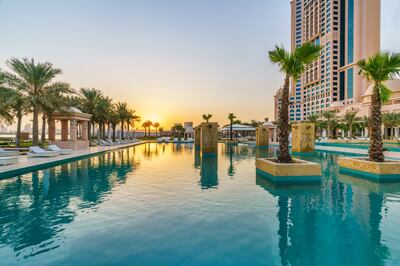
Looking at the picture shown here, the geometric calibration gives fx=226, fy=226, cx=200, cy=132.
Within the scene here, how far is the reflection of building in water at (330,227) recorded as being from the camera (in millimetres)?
3527

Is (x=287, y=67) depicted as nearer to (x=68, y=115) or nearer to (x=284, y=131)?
(x=284, y=131)

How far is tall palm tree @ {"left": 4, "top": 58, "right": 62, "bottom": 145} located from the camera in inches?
725

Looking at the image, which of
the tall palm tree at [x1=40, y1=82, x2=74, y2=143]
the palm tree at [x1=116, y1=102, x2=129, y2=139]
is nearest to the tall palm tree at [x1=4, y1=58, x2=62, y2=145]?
the tall palm tree at [x1=40, y1=82, x2=74, y2=143]

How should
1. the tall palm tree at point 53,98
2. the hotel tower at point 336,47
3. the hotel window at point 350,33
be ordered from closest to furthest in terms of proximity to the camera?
the tall palm tree at point 53,98 < the hotel tower at point 336,47 < the hotel window at point 350,33

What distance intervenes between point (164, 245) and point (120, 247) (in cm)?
74

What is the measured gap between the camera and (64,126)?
2289 centimetres

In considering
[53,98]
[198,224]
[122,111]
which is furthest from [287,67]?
[122,111]

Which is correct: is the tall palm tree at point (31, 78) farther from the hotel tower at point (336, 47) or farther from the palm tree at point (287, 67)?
the hotel tower at point (336, 47)

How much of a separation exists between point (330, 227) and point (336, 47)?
111m

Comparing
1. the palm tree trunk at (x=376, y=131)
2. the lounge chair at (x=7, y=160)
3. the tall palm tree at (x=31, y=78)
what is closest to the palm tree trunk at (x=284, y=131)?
the palm tree trunk at (x=376, y=131)

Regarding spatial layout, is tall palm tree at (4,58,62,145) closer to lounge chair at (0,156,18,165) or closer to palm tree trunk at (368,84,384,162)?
lounge chair at (0,156,18,165)

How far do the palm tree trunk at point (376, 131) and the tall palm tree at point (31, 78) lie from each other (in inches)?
889

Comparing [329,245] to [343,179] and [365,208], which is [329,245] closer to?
[365,208]

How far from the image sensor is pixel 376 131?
33.5ft
